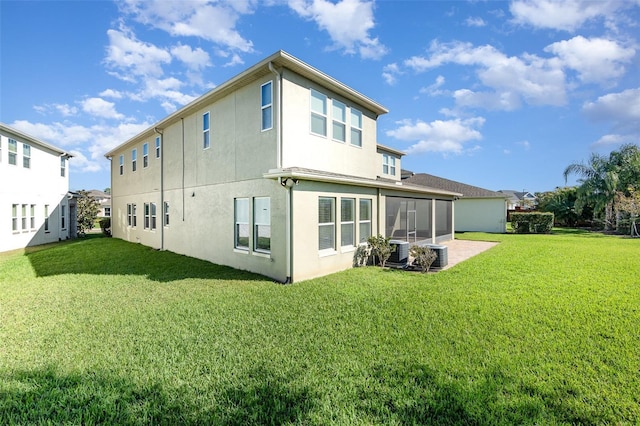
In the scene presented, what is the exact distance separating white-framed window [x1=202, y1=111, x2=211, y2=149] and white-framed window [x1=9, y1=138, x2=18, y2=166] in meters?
13.6

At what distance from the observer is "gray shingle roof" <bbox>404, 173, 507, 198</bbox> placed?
80.9 feet

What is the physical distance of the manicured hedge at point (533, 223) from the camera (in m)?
23.0

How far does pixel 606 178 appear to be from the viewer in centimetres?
2378

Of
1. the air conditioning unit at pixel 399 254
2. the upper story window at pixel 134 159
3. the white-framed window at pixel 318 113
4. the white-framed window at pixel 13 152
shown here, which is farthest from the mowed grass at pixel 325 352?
the white-framed window at pixel 13 152

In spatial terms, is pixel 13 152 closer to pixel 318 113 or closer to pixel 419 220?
pixel 318 113

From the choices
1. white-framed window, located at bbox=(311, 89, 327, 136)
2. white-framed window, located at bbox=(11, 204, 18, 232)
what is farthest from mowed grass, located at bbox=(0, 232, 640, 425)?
white-framed window, located at bbox=(11, 204, 18, 232)

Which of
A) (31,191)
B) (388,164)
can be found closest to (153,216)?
(31,191)

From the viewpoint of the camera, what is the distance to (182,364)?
3918 mm

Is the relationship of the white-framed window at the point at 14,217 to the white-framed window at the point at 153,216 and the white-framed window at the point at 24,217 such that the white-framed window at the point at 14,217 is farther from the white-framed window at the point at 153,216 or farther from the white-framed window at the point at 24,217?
the white-framed window at the point at 153,216

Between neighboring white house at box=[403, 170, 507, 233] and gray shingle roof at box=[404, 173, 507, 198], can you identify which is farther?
gray shingle roof at box=[404, 173, 507, 198]

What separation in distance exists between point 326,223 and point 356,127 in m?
4.36

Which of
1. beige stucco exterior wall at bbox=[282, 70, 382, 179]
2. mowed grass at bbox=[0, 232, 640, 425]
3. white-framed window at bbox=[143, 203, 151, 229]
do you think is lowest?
mowed grass at bbox=[0, 232, 640, 425]

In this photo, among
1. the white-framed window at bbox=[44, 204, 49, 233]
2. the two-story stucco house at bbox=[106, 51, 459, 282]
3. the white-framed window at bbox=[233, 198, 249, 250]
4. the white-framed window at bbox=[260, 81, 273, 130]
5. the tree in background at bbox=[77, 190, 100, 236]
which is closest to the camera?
the two-story stucco house at bbox=[106, 51, 459, 282]

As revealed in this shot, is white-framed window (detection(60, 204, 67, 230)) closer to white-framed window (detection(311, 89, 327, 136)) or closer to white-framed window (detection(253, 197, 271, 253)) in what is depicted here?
white-framed window (detection(253, 197, 271, 253))
